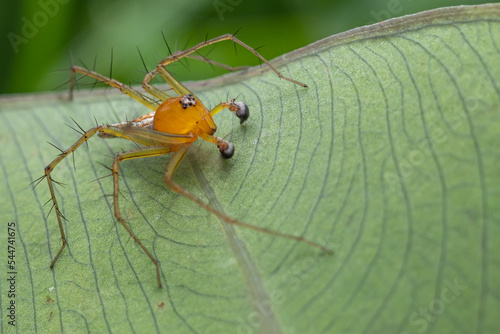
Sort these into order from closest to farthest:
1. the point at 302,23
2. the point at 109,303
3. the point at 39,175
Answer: the point at 109,303 < the point at 39,175 < the point at 302,23

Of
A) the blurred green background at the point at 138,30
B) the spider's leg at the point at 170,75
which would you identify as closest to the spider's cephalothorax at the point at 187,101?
the spider's leg at the point at 170,75

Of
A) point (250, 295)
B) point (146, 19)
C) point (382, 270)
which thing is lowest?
point (250, 295)

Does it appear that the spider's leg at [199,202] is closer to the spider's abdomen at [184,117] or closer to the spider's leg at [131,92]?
the spider's abdomen at [184,117]

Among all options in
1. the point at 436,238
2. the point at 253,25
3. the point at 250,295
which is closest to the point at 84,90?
the point at 253,25

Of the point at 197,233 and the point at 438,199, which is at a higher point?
the point at 438,199

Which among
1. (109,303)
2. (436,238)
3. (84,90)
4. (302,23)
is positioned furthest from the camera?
(302,23)

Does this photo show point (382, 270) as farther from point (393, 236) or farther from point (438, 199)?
point (438, 199)

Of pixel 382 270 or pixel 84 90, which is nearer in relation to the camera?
pixel 382 270

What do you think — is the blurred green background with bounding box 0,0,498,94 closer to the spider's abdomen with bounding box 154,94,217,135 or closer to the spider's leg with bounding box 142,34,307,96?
the spider's leg with bounding box 142,34,307,96
